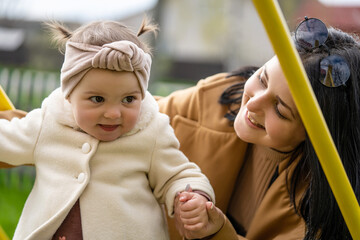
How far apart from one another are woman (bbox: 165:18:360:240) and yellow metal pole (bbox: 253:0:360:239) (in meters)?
0.38

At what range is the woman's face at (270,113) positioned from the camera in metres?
1.86

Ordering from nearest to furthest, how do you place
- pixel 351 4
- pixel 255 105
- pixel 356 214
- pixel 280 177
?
pixel 356 214, pixel 255 105, pixel 280 177, pixel 351 4

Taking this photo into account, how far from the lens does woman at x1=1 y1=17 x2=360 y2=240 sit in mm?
1872

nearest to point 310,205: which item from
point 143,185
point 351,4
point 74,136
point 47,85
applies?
point 143,185

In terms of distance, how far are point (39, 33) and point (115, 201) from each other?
11.6 m

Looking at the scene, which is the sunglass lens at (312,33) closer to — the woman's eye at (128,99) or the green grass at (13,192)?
the woman's eye at (128,99)

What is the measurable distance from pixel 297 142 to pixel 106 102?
72cm

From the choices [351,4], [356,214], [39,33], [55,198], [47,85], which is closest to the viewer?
[356,214]

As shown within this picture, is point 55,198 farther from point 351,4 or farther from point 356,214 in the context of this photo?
point 351,4

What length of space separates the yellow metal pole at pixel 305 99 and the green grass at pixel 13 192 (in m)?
3.01

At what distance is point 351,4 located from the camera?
1082 cm

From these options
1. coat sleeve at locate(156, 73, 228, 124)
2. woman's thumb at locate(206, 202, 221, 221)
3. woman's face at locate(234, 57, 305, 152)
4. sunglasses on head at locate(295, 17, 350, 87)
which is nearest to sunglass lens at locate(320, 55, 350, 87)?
sunglasses on head at locate(295, 17, 350, 87)

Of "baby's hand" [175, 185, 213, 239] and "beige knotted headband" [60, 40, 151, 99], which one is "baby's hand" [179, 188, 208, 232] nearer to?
"baby's hand" [175, 185, 213, 239]

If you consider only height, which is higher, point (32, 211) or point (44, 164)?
point (44, 164)
